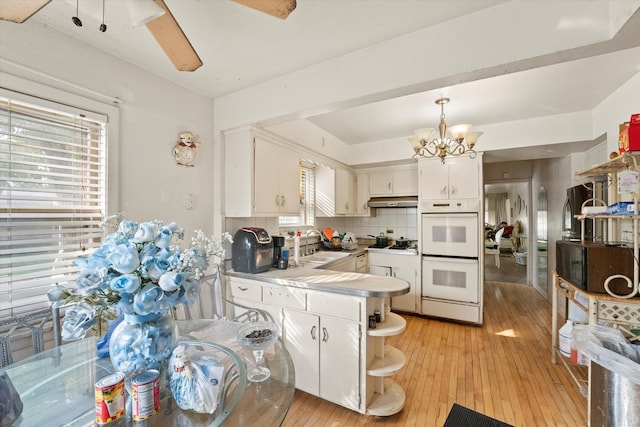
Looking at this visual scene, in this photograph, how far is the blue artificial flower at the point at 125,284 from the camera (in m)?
0.79

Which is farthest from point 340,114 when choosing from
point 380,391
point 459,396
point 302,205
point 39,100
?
point 459,396

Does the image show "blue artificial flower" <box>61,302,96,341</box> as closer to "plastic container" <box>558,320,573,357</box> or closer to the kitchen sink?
the kitchen sink

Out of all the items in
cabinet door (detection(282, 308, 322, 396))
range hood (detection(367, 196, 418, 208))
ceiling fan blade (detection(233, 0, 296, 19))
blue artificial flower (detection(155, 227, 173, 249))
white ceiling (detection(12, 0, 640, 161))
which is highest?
white ceiling (detection(12, 0, 640, 161))

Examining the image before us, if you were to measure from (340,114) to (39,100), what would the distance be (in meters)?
2.35

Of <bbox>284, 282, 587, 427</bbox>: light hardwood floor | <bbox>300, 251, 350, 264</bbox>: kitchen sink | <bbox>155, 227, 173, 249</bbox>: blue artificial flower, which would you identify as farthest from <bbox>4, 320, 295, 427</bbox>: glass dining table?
<bbox>300, 251, 350, 264</bbox>: kitchen sink

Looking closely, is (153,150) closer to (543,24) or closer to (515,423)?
(543,24)

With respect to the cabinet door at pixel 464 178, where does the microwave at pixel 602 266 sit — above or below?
below

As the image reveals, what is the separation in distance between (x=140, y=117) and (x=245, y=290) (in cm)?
157

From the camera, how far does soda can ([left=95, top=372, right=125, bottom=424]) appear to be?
2.51 ft

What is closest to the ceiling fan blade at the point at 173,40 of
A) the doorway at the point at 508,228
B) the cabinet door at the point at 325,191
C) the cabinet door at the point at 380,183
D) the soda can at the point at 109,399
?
the soda can at the point at 109,399

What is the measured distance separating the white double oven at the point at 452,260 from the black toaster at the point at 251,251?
227 cm

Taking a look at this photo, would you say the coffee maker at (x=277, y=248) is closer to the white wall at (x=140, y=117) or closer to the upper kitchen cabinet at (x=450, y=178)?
the white wall at (x=140, y=117)

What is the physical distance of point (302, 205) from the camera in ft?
12.1

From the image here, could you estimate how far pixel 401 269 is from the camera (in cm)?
378
